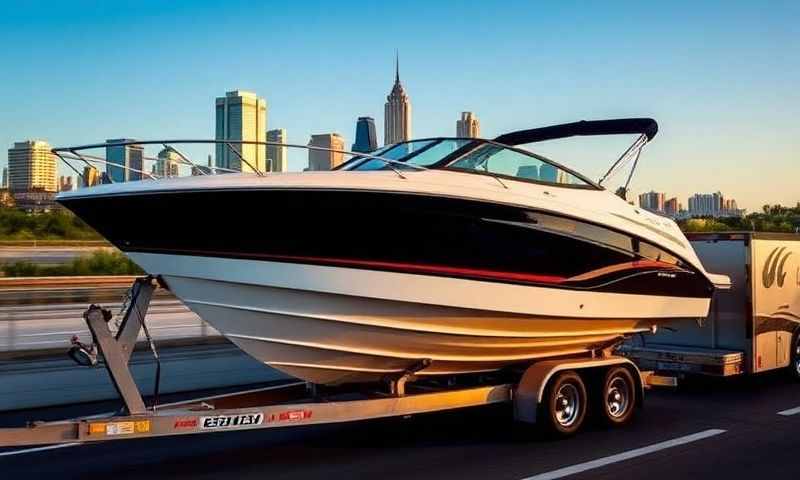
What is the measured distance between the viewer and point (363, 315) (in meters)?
7.23

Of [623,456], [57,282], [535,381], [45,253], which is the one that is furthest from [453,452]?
[45,253]

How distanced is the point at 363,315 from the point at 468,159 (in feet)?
6.05

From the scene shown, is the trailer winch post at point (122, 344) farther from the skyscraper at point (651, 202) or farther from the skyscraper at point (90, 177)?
the skyscraper at point (651, 202)

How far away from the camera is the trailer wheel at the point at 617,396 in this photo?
29.4 ft

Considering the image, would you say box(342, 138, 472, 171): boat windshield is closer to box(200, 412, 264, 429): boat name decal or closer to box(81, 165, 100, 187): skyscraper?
box(81, 165, 100, 187): skyscraper

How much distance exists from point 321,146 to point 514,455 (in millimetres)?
3205

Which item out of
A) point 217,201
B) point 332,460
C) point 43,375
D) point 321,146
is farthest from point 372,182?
point 43,375

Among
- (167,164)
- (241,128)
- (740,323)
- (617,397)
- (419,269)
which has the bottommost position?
(617,397)

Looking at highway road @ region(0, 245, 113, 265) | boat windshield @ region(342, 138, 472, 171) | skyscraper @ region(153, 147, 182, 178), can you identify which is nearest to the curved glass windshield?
boat windshield @ region(342, 138, 472, 171)

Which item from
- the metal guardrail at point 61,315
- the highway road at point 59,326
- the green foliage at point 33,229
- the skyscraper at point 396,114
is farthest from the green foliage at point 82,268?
the skyscraper at point 396,114

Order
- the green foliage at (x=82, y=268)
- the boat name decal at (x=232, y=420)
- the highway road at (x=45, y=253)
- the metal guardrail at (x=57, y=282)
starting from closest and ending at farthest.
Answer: the boat name decal at (x=232, y=420) < the metal guardrail at (x=57, y=282) < the green foliage at (x=82, y=268) < the highway road at (x=45, y=253)

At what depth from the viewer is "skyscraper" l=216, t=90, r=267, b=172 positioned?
6.91m

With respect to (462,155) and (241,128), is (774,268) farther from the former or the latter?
(241,128)

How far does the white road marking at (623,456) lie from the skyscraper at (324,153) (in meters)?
3.17
